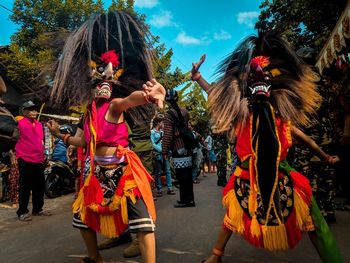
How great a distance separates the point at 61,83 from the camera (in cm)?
321

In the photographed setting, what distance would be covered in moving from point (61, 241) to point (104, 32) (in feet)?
8.15

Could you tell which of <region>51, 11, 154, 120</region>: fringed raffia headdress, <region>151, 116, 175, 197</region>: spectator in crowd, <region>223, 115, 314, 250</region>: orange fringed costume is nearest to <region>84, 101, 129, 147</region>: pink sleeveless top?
<region>51, 11, 154, 120</region>: fringed raffia headdress

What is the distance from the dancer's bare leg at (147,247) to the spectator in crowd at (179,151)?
319 centimetres

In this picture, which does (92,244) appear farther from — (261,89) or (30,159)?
(30,159)

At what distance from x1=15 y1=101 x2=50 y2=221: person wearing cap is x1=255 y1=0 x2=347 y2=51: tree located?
4154 millimetres

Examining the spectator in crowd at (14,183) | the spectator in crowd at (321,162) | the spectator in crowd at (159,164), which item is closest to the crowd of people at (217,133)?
the spectator in crowd at (321,162)

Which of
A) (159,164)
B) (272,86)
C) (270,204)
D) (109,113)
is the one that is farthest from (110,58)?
(159,164)

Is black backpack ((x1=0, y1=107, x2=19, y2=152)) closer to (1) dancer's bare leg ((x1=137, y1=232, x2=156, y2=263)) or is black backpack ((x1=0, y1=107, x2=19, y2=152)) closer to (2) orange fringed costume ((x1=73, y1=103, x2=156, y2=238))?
(2) orange fringed costume ((x1=73, y1=103, x2=156, y2=238))

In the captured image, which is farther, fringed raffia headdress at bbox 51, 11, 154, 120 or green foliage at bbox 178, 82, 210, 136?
green foliage at bbox 178, 82, 210, 136

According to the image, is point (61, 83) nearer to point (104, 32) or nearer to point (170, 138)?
point (104, 32)

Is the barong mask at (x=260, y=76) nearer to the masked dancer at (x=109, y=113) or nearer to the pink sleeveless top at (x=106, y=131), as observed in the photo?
the masked dancer at (x=109, y=113)

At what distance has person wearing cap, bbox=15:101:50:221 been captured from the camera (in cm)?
555

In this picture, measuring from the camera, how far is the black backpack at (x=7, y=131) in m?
1.96

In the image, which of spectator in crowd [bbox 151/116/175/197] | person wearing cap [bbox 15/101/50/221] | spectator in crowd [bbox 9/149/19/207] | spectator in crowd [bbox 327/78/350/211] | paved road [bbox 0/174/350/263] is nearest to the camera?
paved road [bbox 0/174/350/263]
